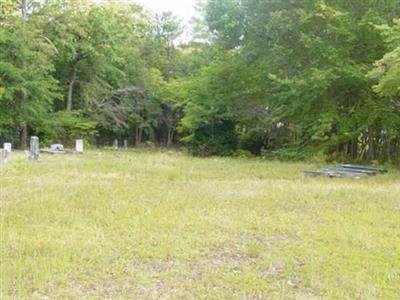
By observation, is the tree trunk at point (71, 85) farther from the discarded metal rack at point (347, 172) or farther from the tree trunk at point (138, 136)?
the discarded metal rack at point (347, 172)

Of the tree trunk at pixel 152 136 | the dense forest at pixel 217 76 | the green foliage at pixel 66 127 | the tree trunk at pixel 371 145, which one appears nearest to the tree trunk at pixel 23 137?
the dense forest at pixel 217 76

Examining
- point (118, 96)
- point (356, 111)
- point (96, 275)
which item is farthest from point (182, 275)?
point (118, 96)

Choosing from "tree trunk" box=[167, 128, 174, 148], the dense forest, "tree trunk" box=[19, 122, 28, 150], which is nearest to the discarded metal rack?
the dense forest

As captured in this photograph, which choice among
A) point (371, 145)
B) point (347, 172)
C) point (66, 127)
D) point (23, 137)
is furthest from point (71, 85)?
point (347, 172)

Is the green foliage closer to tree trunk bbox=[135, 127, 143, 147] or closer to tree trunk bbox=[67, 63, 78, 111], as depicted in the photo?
tree trunk bbox=[67, 63, 78, 111]

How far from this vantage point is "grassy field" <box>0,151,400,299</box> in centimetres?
384

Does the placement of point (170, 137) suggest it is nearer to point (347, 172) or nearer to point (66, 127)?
point (66, 127)

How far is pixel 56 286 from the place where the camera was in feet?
12.5

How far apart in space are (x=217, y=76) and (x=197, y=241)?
15.3 metres

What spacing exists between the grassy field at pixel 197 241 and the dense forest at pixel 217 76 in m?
5.79

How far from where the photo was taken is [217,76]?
20.0m

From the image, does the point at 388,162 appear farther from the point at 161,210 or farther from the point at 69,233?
the point at 69,233

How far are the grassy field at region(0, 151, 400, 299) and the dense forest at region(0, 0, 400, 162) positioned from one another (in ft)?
19.0

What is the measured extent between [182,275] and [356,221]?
3057 mm
